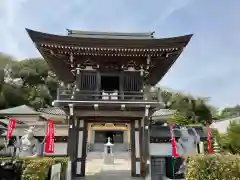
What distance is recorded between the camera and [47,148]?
12852 mm

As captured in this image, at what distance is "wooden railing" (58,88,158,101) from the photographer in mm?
13413

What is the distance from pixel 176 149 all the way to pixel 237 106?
89331mm

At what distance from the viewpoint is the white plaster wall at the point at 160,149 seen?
575 inches

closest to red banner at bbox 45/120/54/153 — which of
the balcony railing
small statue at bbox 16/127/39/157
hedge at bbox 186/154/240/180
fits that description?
small statue at bbox 16/127/39/157

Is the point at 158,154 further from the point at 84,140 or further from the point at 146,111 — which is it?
the point at 84,140

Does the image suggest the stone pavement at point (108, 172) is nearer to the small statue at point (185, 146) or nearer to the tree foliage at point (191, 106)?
the small statue at point (185, 146)

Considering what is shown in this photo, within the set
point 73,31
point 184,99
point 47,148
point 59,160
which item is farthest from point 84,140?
point 184,99

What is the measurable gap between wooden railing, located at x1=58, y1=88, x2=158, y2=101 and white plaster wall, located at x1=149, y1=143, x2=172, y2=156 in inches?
123

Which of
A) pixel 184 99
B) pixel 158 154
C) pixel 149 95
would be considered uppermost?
pixel 184 99

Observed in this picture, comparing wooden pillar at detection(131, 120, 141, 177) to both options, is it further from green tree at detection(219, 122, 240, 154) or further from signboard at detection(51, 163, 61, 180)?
green tree at detection(219, 122, 240, 154)

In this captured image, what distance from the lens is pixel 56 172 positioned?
31.3ft

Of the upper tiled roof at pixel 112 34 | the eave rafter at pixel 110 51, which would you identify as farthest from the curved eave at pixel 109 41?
the upper tiled roof at pixel 112 34

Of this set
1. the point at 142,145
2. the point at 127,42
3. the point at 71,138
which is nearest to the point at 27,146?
the point at 71,138

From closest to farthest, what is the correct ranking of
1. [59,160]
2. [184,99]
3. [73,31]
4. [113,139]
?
[59,160], [73,31], [113,139], [184,99]
